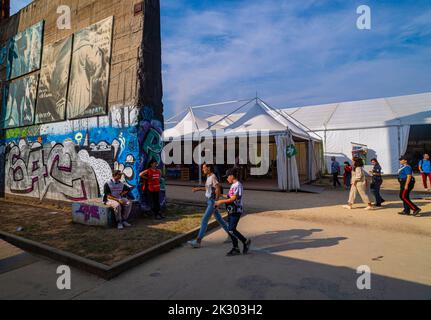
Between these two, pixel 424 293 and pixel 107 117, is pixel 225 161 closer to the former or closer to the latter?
pixel 107 117

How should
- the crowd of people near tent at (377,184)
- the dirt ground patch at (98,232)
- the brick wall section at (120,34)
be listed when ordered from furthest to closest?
the brick wall section at (120,34), the crowd of people near tent at (377,184), the dirt ground patch at (98,232)

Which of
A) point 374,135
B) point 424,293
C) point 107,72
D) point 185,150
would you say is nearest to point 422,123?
point 374,135

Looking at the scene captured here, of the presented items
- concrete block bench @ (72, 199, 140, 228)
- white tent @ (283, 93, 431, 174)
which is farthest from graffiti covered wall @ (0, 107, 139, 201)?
white tent @ (283, 93, 431, 174)

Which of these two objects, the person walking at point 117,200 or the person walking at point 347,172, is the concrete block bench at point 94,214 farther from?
the person walking at point 347,172

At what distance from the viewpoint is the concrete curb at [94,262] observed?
371 centimetres

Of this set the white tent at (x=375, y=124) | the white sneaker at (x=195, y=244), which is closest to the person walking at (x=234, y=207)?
the white sneaker at (x=195, y=244)

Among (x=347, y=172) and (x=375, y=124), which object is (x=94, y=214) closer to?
(x=347, y=172)

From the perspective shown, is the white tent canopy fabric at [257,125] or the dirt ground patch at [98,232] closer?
the dirt ground patch at [98,232]

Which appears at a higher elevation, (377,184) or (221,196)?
(221,196)

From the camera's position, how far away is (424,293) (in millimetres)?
2908

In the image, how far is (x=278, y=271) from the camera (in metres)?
3.60

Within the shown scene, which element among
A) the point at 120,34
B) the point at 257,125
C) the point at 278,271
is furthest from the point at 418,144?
the point at 120,34

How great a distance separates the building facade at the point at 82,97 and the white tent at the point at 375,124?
17.7 meters

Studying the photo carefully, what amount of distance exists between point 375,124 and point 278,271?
20.0 m
